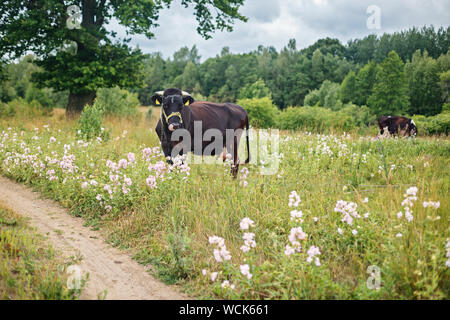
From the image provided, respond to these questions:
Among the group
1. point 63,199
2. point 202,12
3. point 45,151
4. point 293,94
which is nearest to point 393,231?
point 63,199

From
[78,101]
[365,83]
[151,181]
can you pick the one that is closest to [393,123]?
[151,181]

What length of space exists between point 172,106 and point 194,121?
3.29ft

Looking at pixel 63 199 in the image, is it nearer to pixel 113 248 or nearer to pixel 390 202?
pixel 113 248

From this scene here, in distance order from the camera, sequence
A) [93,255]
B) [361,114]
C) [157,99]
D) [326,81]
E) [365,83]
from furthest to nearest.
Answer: [326,81], [365,83], [361,114], [157,99], [93,255]

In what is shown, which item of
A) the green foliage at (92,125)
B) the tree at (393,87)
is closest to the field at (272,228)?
the green foliage at (92,125)

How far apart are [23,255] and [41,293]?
1.04m

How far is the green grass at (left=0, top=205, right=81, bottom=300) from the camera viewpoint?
123 inches

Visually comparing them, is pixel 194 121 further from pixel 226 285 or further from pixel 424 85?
pixel 424 85

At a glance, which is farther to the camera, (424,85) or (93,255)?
(424,85)

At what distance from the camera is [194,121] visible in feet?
23.1

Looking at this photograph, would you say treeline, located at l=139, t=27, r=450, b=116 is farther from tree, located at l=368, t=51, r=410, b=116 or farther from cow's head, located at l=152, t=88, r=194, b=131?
cow's head, located at l=152, t=88, r=194, b=131

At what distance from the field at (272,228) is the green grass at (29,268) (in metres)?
1.04

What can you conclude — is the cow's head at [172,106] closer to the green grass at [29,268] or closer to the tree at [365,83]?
the green grass at [29,268]

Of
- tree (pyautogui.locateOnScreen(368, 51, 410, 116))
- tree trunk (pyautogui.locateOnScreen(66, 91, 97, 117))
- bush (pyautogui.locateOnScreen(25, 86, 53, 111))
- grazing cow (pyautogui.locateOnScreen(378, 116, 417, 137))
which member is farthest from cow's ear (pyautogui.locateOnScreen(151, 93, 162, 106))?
bush (pyautogui.locateOnScreen(25, 86, 53, 111))
